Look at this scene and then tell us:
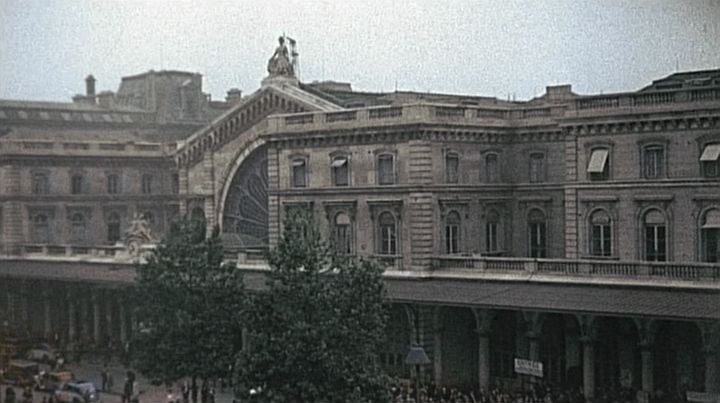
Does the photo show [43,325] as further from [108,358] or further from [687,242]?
[687,242]

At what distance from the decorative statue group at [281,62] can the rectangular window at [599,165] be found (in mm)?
5503

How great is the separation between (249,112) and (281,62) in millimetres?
4513

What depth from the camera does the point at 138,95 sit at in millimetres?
24125

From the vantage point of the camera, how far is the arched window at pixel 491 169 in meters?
25.9

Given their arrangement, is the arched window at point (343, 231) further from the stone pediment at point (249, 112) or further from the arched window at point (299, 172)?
the stone pediment at point (249, 112)

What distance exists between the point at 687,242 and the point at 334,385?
7101 mm

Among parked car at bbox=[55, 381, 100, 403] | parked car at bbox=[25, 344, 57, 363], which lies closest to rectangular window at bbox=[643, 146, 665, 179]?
parked car at bbox=[55, 381, 100, 403]

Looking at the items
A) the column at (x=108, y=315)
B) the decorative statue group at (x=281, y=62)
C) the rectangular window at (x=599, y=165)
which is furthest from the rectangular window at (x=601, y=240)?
the column at (x=108, y=315)

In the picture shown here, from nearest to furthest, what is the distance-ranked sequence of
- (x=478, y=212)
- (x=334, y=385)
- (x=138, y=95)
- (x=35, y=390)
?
(x=334, y=385) → (x=35, y=390) → (x=138, y=95) → (x=478, y=212)

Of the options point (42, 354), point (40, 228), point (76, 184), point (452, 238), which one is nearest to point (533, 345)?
point (452, 238)

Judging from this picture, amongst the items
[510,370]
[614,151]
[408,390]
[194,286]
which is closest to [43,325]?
[194,286]

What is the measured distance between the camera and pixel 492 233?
26188mm

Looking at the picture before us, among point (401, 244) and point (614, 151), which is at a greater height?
point (614, 151)

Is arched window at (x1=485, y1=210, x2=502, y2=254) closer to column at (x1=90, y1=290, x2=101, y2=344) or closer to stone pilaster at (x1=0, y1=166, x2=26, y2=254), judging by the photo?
column at (x1=90, y1=290, x2=101, y2=344)
